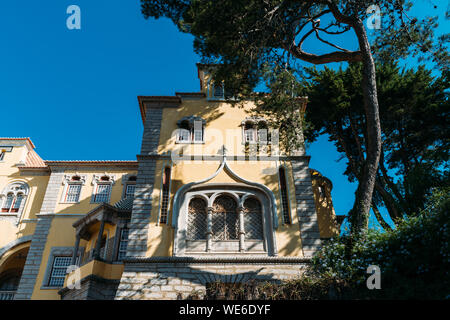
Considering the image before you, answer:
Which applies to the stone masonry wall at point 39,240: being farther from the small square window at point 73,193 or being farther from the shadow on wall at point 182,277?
the shadow on wall at point 182,277

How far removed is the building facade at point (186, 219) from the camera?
13.9 m

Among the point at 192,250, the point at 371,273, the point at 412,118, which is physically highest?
the point at 412,118

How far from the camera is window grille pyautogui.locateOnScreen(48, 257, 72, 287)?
63.3 ft

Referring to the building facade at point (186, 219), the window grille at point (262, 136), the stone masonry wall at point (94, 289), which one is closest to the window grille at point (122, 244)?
the building facade at point (186, 219)

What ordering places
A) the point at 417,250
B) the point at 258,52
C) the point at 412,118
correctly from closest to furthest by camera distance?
the point at 417,250 < the point at 258,52 < the point at 412,118

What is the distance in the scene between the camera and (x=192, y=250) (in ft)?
47.3

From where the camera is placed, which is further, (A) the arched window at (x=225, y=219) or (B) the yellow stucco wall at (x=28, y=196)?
(B) the yellow stucco wall at (x=28, y=196)

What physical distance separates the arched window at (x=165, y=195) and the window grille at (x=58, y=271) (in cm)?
861

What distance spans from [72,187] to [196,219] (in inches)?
472

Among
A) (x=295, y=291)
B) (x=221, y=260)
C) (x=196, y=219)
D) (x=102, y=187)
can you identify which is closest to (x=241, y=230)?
(x=221, y=260)

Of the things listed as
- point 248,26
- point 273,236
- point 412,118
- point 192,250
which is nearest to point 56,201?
point 192,250

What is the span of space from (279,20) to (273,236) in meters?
9.32
